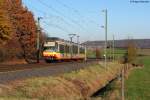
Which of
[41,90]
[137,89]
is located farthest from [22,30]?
[41,90]

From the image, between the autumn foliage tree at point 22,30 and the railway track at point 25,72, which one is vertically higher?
the autumn foliage tree at point 22,30

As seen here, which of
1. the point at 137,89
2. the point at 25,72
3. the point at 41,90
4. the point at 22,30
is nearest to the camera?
the point at 41,90

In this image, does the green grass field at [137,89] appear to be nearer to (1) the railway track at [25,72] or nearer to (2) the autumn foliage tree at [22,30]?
(1) the railway track at [25,72]

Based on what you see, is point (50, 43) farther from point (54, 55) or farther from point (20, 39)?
point (20, 39)

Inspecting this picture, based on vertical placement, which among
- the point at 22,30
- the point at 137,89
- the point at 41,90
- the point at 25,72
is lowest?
the point at 137,89

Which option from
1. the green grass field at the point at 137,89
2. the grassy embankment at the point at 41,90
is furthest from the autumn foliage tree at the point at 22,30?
the grassy embankment at the point at 41,90

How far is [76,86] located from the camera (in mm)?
33750

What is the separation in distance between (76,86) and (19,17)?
58662 mm

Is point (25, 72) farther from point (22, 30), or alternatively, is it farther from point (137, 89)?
point (22, 30)

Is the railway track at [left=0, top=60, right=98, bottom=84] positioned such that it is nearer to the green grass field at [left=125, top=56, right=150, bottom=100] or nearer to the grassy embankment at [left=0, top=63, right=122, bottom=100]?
the grassy embankment at [left=0, top=63, right=122, bottom=100]

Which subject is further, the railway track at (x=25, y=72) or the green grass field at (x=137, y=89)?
the railway track at (x=25, y=72)

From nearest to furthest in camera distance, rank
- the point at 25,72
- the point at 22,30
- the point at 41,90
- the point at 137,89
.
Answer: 1. the point at 41,90
2. the point at 137,89
3. the point at 25,72
4. the point at 22,30

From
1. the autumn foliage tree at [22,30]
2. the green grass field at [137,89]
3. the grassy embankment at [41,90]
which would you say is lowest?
the green grass field at [137,89]

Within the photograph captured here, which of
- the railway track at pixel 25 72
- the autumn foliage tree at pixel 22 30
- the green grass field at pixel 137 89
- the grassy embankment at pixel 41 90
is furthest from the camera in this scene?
the autumn foliage tree at pixel 22 30
